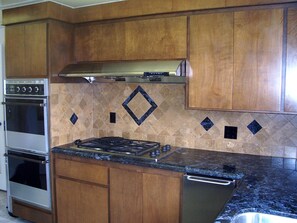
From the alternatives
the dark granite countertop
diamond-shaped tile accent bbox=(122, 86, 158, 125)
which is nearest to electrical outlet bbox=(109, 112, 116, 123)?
diamond-shaped tile accent bbox=(122, 86, 158, 125)

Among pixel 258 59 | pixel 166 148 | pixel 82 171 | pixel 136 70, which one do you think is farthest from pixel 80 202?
pixel 258 59

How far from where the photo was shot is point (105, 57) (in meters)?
2.94

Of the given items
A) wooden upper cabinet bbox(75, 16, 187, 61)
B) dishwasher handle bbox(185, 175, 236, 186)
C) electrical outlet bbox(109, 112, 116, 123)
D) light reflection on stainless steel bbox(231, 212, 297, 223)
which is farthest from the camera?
electrical outlet bbox(109, 112, 116, 123)

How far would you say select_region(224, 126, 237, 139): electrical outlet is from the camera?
2.76 meters

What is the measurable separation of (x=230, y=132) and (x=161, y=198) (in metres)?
0.91

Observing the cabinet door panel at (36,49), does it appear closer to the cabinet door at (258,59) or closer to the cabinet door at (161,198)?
the cabinet door at (161,198)

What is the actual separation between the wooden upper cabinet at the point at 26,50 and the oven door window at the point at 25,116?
29 cm

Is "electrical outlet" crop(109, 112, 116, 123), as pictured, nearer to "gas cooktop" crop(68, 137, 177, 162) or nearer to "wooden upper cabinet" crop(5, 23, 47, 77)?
"gas cooktop" crop(68, 137, 177, 162)

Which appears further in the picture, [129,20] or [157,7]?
[129,20]

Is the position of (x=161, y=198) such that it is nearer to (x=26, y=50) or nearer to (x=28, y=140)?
(x=28, y=140)

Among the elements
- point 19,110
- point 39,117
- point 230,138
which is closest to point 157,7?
point 230,138

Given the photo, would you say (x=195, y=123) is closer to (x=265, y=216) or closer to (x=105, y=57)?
(x=105, y=57)

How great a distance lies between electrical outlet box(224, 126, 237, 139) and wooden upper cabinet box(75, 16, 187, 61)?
80 cm

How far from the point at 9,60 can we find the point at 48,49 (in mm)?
598
